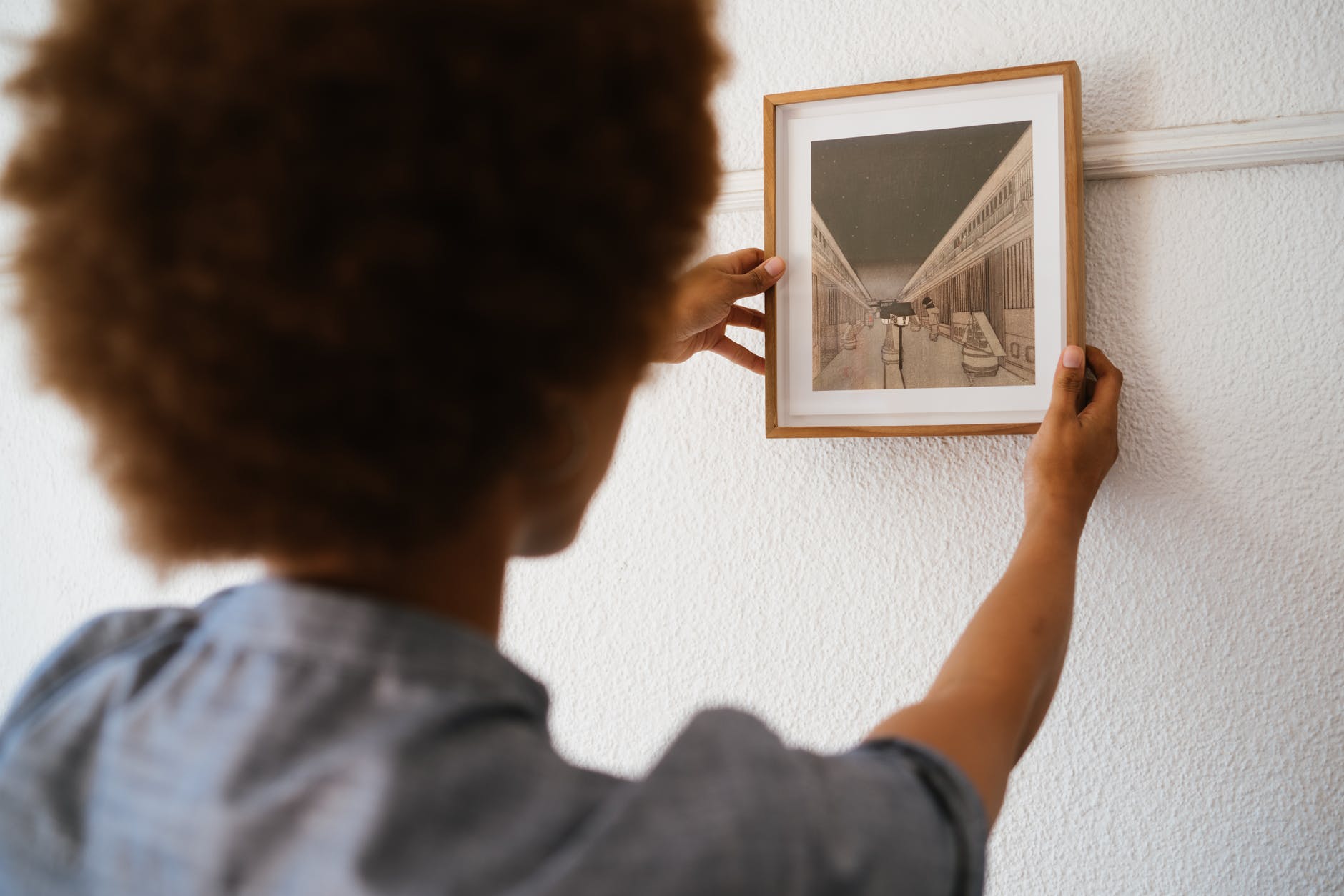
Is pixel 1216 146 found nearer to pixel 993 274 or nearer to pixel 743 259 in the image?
pixel 993 274

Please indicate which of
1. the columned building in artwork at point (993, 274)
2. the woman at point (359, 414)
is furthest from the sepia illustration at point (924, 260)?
the woman at point (359, 414)

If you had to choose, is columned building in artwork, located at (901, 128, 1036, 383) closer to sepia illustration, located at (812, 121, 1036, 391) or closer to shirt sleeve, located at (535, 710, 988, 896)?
sepia illustration, located at (812, 121, 1036, 391)

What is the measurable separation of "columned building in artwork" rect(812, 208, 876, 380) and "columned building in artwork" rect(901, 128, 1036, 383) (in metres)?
0.06

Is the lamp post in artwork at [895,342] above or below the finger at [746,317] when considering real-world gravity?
below

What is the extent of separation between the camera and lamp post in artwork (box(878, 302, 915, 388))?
0.77 m

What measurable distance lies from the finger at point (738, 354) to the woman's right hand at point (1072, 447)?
263mm

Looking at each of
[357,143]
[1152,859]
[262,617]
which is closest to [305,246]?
[357,143]

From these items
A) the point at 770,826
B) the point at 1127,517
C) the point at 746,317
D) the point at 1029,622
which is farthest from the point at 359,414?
the point at 1127,517

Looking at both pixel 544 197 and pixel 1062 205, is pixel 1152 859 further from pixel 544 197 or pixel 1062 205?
pixel 544 197

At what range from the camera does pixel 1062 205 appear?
2.38ft

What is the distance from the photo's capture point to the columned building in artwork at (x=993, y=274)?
735 mm

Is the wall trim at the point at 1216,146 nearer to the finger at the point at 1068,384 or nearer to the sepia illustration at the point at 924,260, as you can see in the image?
the sepia illustration at the point at 924,260

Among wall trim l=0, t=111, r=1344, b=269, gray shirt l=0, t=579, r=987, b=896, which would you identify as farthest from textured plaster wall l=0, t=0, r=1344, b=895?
gray shirt l=0, t=579, r=987, b=896

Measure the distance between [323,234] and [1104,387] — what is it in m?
0.63
